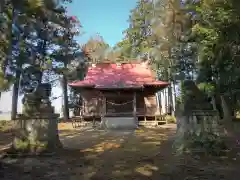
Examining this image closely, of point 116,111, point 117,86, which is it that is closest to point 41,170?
point 117,86

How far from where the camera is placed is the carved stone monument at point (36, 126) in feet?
25.8

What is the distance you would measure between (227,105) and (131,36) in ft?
55.7

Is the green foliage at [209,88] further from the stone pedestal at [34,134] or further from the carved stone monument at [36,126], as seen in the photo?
the stone pedestal at [34,134]

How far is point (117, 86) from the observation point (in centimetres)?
1880

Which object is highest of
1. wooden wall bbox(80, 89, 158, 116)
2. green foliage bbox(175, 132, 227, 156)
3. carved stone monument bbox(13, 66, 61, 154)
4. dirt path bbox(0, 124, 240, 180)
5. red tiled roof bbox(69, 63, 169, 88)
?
red tiled roof bbox(69, 63, 169, 88)

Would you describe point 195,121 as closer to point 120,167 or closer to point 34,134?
point 120,167

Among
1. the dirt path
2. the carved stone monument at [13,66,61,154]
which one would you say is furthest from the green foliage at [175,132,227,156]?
the carved stone monument at [13,66,61,154]

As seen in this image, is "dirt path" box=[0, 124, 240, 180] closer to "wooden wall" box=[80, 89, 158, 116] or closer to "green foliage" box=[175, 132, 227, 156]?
"green foliage" box=[175, 132, 227, 156]

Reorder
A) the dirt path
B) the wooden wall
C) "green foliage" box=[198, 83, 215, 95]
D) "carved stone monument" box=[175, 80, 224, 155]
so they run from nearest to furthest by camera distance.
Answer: the dirt path, "carved stone monument" box=[175, 80, 224, 155], "green foliage" box=[198, 83, 215, 95], the wooden wall

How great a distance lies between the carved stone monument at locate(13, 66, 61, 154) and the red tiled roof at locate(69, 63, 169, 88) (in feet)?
34.2

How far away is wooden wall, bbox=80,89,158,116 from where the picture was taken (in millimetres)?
20438

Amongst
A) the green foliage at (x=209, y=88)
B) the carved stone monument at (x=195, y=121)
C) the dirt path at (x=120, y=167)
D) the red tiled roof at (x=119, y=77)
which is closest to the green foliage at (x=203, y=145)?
the carved stone monument at (x=195, y=121)

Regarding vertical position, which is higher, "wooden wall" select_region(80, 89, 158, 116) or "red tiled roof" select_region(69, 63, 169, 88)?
"red tiled roof" select_region(69, 63, 169, 88)

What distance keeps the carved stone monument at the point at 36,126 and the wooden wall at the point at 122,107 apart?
38.9ft
